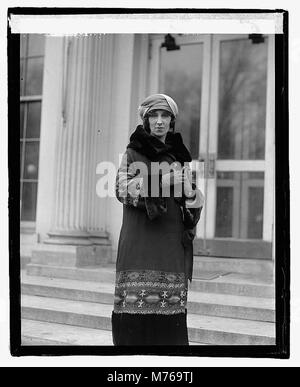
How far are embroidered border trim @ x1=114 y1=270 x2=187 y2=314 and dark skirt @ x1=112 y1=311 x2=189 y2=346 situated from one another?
3 centimetres

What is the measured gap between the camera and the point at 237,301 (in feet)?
10.4

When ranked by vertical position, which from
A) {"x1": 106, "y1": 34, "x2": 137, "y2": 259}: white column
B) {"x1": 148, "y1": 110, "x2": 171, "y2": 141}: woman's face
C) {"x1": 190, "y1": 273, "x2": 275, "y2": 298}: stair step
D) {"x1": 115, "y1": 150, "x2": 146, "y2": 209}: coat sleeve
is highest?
{"x1": 106, "y1": 34, "x2": 137, "y2": 259}: white column

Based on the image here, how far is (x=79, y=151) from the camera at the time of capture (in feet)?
13.7

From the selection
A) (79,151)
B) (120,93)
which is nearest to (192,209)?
(79,151)

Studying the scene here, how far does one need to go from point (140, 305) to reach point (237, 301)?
1.19m

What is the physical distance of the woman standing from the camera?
219 cm

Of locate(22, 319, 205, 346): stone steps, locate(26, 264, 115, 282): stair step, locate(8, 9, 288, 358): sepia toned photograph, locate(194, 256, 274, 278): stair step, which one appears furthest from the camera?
locate(194, 256, 274, 278): stair step

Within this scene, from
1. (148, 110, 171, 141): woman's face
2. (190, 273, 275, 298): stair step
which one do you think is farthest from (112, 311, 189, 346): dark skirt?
(190, 273, 275, 298): stair step

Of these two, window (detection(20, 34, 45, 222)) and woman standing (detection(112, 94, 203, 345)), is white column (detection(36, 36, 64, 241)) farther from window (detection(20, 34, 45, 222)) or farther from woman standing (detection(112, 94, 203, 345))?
woman standing (detection(112, 94, 203, 345))

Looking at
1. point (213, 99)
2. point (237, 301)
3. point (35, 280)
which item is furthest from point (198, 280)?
point (213, 99)

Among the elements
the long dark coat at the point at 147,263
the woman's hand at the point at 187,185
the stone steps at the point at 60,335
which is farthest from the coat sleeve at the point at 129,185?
the stone steps at the point at 60,335

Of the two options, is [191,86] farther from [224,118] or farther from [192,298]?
[192,298]

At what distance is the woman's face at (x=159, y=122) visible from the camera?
7.26 ft

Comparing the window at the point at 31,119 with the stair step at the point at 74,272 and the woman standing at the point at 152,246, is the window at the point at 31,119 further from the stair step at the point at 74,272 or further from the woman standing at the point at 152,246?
the woman standing at the point at 152,246
